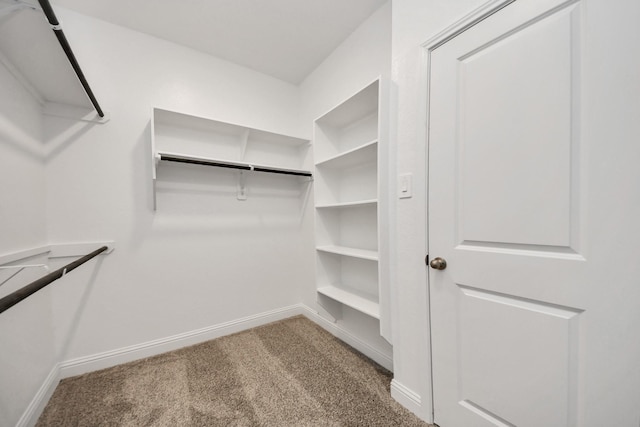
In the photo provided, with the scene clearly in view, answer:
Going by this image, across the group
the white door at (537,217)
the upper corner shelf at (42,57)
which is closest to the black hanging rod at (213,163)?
the upper corner shelf at (42,57)

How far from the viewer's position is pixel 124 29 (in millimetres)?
1810

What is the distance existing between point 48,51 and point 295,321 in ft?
8.29

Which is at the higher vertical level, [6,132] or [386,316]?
[6,132]

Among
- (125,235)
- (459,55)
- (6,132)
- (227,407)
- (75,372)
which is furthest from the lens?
(125,235)

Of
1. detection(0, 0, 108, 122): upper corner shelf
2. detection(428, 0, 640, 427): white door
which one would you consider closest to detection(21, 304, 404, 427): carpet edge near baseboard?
detection(428, 0, 640, 427): white door

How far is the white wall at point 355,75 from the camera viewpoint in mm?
1696

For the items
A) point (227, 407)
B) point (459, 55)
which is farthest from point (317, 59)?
point (227, 407)

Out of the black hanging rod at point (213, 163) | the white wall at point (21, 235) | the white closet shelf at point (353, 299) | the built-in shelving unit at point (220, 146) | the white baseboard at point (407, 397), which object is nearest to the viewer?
the white wall at point (21, 235)

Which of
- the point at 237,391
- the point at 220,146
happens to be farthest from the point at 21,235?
the point at 237,391

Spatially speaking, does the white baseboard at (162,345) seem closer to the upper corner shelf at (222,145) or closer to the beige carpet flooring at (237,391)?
the beige carpet flooring at (237,391)

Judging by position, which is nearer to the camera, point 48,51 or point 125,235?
point 48,51

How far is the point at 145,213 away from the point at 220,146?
845 mm

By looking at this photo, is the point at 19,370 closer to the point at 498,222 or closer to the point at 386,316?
the point at 386,316

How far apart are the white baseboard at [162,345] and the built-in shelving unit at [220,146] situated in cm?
112
